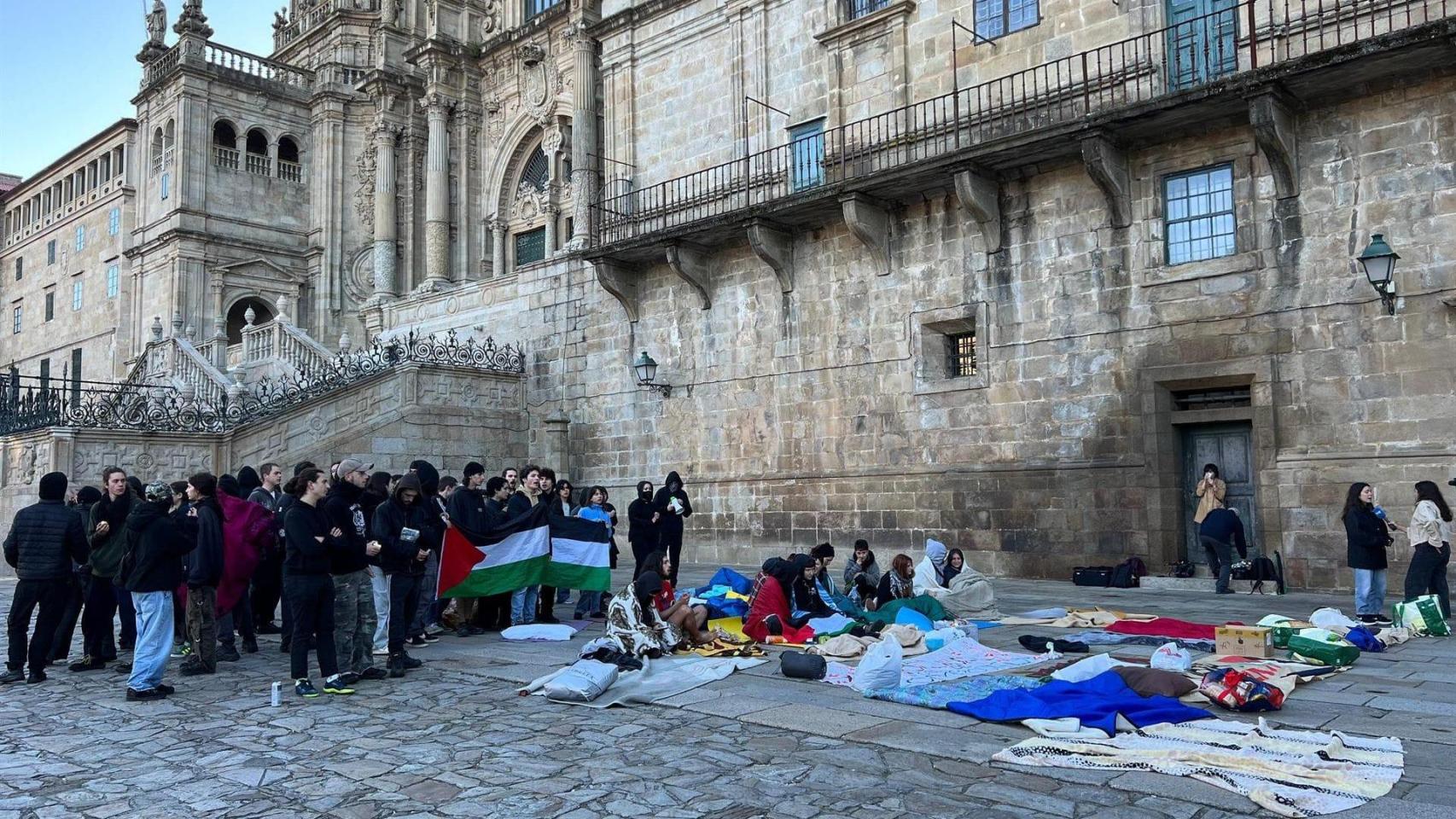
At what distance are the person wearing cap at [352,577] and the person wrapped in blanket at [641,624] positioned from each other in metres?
2.02

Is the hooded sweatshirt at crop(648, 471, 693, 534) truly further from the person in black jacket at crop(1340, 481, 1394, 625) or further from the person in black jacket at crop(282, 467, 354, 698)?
the person in black jacket at crop(1340, 481, 1394, 625)

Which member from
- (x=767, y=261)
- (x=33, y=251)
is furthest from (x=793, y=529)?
(x=33, y=251)

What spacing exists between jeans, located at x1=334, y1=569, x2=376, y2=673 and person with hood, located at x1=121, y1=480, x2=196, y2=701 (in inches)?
50.8

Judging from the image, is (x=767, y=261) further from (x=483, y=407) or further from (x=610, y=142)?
(x=483, y=407)

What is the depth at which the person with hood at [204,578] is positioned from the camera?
9477 mm

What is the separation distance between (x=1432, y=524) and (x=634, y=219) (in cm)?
1525

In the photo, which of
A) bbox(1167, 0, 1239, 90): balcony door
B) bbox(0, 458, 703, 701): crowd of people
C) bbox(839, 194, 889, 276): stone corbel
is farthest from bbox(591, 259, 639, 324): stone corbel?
bbox(1167, 0, 1239, 90): balcony door

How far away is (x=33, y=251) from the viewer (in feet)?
141

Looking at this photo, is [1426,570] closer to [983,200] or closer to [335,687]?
[983,200]

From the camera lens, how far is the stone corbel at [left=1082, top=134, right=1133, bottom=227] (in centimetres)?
1504

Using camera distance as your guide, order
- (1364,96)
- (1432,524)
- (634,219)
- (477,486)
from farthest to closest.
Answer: (634,219), (1364,96), (477,486), (1432,524)

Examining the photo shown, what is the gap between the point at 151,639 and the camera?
867 centimetres

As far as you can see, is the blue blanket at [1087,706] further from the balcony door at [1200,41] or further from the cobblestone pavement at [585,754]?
the balcony door at [1200,41]

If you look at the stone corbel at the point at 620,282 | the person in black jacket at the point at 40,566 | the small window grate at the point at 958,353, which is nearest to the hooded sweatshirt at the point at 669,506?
the small window grate at the point at 958,353
